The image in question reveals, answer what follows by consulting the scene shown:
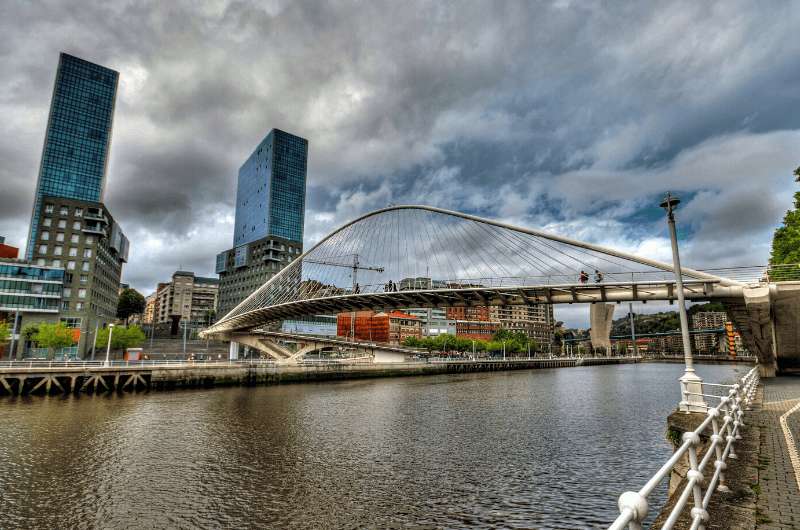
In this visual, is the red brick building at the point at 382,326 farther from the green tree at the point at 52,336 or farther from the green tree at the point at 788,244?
the green tree at the point at 788,244

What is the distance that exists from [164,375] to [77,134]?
259 feet

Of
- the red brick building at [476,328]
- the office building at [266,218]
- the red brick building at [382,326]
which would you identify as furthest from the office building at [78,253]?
the red brick building at [476,328]

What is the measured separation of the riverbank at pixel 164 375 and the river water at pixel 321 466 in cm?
991

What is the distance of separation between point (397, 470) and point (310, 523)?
517 centimetres

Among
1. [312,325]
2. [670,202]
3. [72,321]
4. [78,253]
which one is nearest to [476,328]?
[312,325]

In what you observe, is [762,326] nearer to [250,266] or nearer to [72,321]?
[72,321]

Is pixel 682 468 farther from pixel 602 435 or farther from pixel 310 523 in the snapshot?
pixel 602 435

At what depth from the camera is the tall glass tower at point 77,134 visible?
293ft

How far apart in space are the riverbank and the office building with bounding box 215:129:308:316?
81534 millimetres

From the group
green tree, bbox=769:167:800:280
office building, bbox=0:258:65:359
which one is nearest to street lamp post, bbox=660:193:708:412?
green tree, bbox=769:167:800:280

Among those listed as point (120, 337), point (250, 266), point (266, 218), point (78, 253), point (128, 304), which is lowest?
point (120, 337)

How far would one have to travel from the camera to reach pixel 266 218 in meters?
157

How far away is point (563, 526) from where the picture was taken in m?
10.9

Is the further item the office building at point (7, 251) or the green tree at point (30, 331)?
the office building at point (7, 251)
